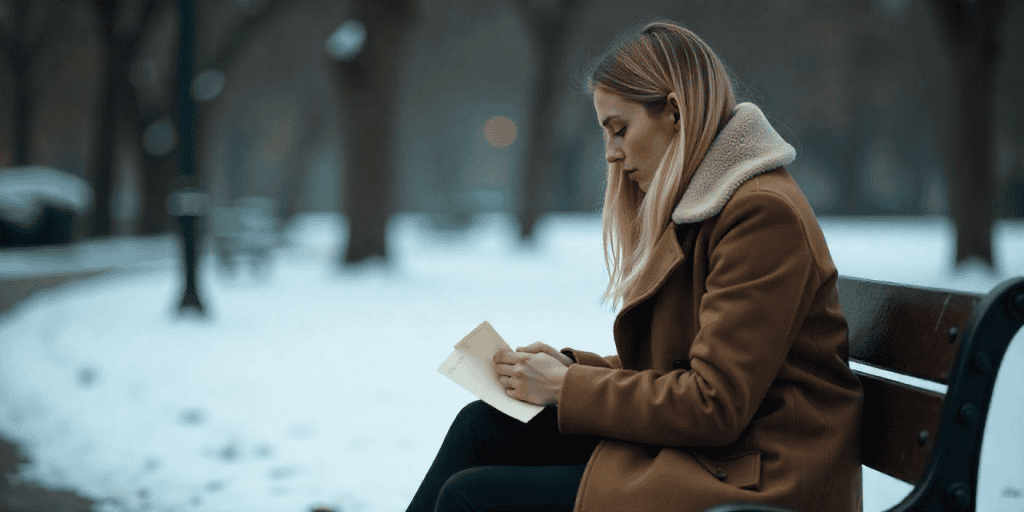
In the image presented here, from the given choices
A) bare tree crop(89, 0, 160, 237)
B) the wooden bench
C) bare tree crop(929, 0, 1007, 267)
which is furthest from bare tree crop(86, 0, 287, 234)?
the wooden bench

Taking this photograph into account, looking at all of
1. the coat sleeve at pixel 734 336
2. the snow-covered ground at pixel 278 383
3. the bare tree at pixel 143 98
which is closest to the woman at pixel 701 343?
the coat sleeve at pixel 734 336

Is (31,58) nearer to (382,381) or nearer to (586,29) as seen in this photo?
(586,29)

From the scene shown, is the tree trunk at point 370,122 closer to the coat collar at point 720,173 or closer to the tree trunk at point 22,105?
the coat collar at point 720,173

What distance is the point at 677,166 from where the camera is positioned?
6.26ft

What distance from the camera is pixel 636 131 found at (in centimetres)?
202

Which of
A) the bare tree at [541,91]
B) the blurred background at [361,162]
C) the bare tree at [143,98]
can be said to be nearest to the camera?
the blurred background at [361,162]

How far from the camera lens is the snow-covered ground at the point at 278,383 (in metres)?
4.15

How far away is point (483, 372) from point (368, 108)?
10409 millimetres

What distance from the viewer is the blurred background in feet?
22.5

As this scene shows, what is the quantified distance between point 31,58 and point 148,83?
17.2 feet

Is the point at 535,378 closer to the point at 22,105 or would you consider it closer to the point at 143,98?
the point at 143,98

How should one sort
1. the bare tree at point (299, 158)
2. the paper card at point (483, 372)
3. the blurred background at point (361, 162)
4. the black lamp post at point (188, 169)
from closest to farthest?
the paper card at point (483, 372), the blurred background at point (361, 162), the black lamp post at point (188, 169), the bare tree at point (299, 158)

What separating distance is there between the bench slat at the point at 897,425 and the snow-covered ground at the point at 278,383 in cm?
136

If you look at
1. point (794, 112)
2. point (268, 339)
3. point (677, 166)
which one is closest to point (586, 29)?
point (794, 112)
